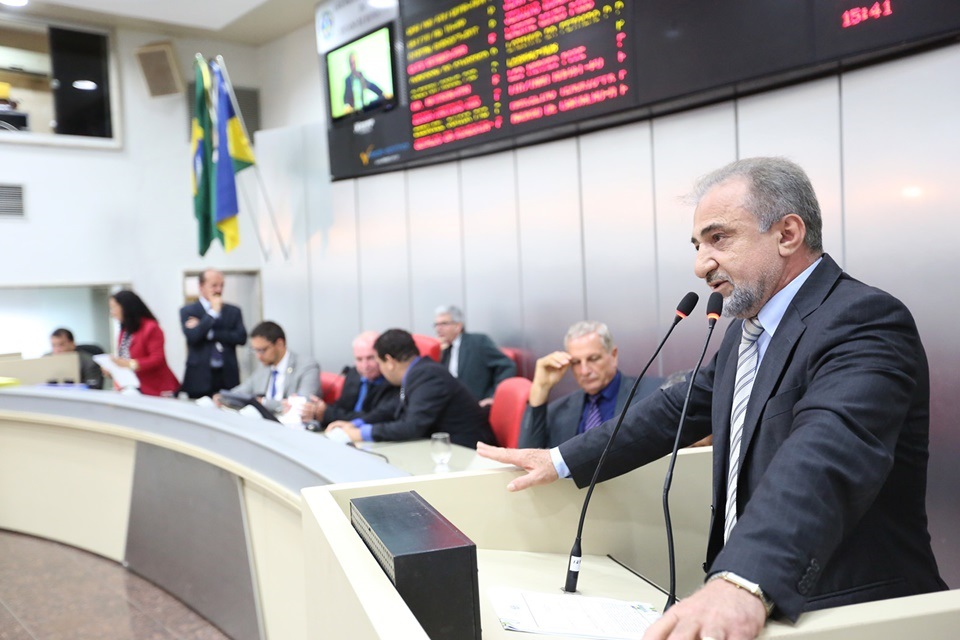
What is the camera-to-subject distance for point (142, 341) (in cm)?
561

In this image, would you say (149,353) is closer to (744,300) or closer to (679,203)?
(679,203)

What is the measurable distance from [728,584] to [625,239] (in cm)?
374

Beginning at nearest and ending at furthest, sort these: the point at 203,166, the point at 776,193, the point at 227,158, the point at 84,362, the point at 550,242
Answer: the point at 776,193 < the point at 550,242 < the point at 84,362 < the point at 227,158 < the point at 203,166

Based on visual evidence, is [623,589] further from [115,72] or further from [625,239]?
[115,72]

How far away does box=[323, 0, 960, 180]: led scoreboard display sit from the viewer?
297cm

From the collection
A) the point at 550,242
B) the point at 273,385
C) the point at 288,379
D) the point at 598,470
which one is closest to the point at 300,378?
the point at 288,379

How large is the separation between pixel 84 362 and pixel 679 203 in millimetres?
4930

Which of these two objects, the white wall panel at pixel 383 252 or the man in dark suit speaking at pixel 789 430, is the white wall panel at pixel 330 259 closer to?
the white wall panel at pixel 383 252

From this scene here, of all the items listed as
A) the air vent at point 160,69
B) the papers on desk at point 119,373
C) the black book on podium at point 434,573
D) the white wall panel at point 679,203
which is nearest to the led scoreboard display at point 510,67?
the white wall panel at point 679,203

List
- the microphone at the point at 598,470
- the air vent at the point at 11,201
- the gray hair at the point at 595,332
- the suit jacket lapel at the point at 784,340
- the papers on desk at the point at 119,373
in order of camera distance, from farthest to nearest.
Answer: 1. the air vent at the point at 11,201
2. the papers on desk at the point at 119,373
3. the gray hair at the point at 595,332
4. the microphone at the point at 598,470
5. the suit jacket lapel at the point at 784,340

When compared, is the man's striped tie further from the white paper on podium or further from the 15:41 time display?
the white paper on podium

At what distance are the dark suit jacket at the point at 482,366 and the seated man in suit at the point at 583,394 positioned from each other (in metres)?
1.85

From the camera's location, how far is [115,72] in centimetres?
794

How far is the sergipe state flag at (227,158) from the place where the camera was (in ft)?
22.0
